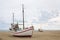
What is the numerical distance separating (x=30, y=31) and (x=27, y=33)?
132 mm

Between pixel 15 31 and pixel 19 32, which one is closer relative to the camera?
pixel 19 32

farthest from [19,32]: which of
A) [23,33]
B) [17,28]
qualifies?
[17,28]

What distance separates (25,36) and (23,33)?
161mm

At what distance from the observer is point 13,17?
31.8ft

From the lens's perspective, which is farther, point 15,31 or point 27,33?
point 15,31

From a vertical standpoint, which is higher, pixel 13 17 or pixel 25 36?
pixel 13 17

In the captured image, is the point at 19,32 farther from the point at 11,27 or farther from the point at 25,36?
the point at 11,27

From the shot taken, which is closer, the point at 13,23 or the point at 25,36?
the point at 25,36

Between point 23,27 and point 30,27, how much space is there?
1.34ft

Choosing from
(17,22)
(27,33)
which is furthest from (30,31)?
(17,22)

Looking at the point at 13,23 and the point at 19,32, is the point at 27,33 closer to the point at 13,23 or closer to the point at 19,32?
the point at 19,32

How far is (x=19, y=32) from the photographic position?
9.18 metres

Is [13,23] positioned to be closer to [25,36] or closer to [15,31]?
[15,31]

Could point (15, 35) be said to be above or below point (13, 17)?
below
